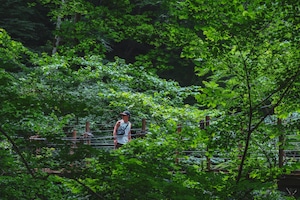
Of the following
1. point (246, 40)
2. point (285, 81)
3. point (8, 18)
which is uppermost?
point (8, 18)

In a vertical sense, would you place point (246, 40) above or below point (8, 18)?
below

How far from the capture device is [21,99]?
3.79 metres

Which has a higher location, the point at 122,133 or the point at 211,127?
the point at 211,127

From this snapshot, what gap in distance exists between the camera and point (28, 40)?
15883 millimetres

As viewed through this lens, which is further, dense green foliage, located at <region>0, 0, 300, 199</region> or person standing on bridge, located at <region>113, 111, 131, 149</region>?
person standing on bridge, located at <region>113, 111, 131, 149</region>

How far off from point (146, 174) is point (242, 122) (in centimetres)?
105

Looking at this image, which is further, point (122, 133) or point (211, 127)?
point (122, 133)

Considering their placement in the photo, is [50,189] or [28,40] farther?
[28,40]

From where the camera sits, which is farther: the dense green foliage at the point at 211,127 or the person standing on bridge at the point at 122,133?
the person standing on bridge at the point at 122,133

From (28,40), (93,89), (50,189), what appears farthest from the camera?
(28,40)

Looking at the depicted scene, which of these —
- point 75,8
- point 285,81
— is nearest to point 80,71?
point 75,8

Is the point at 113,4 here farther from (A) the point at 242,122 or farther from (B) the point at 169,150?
(A) the point at 242,122

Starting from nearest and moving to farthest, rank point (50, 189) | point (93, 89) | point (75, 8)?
point (50, 189) < point (75, 8) < point (93, 89)

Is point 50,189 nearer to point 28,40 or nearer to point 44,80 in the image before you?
point 44,80
